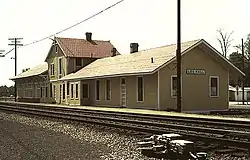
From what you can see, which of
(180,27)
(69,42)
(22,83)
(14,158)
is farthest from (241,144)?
(22,83)

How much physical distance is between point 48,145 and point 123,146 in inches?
81.1

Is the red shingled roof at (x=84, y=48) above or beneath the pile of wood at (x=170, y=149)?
above

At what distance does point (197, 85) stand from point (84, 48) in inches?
881

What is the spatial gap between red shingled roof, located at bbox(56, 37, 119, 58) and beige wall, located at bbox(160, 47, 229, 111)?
19.3 meters

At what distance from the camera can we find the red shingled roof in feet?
159

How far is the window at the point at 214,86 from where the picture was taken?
3231 centimetres

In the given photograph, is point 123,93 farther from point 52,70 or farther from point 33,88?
point 33,88

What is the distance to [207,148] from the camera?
32.4 feet

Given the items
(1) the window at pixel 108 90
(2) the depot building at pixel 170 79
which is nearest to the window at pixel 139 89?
(2) the depot building at pixel 170 79

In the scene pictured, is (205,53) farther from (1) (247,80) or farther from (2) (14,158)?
(1) (247,80)

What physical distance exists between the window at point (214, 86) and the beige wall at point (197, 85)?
10.6 inches

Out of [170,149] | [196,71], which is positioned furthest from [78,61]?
[170,149]

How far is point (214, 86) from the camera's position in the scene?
32.6 meters

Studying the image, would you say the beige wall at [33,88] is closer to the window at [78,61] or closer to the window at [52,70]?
the window at [52,70]
